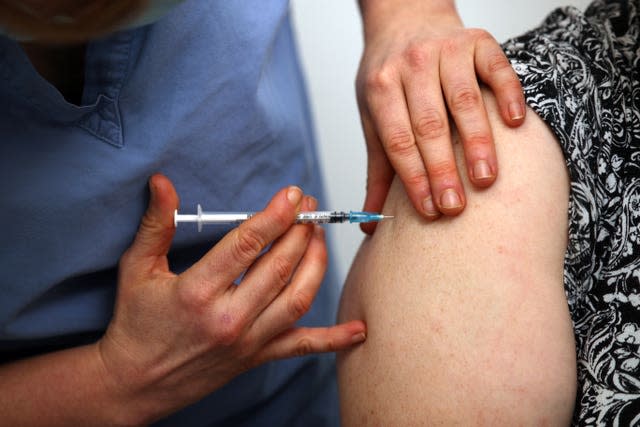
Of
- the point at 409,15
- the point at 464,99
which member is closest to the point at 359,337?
the point at 464,99

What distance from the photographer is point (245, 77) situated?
910mm

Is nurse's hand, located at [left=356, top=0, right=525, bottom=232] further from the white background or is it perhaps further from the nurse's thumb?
the white background

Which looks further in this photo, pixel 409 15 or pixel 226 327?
pixel 409 15

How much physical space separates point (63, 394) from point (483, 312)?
55 centimetres

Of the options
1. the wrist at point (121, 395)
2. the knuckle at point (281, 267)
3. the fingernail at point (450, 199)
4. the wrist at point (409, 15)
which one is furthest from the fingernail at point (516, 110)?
the wrist at point (121, 395)

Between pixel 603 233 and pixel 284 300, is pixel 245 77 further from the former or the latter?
pixel 603 233

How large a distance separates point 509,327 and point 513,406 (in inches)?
3.1

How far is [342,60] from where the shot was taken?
186 cm

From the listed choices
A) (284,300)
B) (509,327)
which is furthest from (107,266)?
(509,327)

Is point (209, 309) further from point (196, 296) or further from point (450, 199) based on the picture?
point (450, 199)

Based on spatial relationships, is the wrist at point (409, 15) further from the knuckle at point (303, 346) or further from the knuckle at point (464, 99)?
the knuckle at point (303, 346)

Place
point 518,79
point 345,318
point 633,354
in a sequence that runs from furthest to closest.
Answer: point 345,318
point 518,79
point 633,354

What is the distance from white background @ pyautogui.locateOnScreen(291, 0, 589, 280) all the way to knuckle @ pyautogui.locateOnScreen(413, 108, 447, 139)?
1029mm

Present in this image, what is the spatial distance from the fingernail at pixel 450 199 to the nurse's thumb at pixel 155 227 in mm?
328
